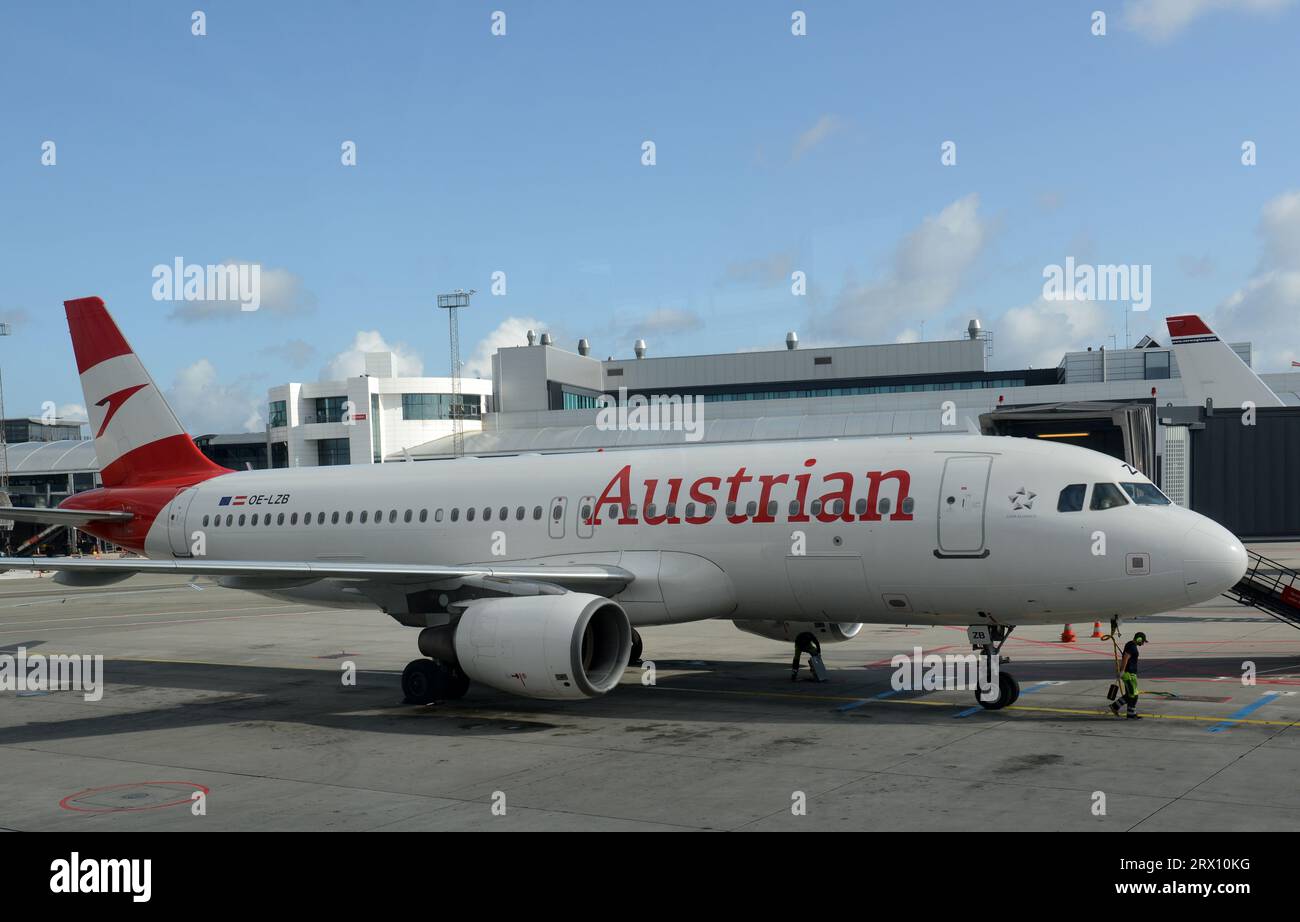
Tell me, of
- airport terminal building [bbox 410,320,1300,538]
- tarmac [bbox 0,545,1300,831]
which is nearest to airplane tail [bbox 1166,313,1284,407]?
airport terminal building [bbox 410,320,1300,538]

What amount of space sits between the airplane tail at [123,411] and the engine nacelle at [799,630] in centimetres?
1477

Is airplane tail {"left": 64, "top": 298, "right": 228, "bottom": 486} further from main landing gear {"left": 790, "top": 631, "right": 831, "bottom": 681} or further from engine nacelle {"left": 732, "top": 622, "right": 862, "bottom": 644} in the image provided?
main landing gear {"left": 790, "top": 631, "right": 831, "bottom": 681}

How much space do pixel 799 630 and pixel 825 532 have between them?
14.9 feet

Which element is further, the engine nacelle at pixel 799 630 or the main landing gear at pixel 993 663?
the engine nacelle at pixel 799 630

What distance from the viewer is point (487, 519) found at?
23312 millimetres

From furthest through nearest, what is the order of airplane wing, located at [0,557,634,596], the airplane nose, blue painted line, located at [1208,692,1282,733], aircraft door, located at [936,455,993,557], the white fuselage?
airplane wing, located at [0,557,634,596]
aircraft door, located at [936,455,993,557]
the white fuselage
the airplane nose
blue painted line, located at [1208,692,1282,733]

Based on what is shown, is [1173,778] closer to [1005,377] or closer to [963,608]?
[963,608]

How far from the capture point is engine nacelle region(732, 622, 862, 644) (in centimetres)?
2319

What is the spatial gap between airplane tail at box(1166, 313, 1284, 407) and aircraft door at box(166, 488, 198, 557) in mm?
32941

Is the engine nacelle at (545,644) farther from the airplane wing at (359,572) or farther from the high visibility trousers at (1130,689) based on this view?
the high visibility trousers at (1130,689)

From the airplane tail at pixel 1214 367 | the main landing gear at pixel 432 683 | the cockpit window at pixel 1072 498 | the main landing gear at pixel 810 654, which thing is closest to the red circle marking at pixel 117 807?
the main landing gear at pixel 432 683

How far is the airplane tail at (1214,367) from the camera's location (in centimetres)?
4044
